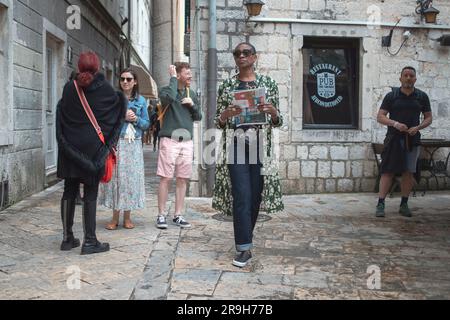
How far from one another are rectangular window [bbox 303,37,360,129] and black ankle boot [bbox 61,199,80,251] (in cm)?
462

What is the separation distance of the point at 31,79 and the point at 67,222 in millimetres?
3935

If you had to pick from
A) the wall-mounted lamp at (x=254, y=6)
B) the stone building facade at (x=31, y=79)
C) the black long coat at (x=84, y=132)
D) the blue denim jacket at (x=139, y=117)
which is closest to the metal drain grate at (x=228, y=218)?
the blue denim jacket at (x=139, y=117)

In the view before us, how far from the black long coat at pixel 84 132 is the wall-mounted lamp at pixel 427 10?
18.6 feet

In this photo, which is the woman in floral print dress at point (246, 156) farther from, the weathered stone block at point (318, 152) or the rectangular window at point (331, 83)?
the rectangular window at point (331, 83)

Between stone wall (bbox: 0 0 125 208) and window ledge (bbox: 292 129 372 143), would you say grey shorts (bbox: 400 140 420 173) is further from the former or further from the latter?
stone wall (bbox: 0 0 125 208)

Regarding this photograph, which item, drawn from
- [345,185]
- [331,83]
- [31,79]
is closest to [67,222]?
[31,79]

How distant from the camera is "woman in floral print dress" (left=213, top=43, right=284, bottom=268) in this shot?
14.5ft

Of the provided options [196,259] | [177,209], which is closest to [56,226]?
[177,209]

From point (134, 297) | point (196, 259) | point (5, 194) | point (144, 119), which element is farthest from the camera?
point (5, 194)

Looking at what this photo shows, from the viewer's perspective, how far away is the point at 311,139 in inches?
327

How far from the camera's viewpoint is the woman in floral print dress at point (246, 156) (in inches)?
174

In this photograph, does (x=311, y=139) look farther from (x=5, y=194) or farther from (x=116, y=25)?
(x=116, y=25)

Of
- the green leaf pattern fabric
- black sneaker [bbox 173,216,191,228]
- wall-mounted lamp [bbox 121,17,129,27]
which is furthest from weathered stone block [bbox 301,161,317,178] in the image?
wall-mounted lamp [bbox 121,17,129,27]

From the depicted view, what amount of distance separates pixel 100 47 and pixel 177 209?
10034mm
